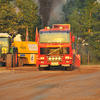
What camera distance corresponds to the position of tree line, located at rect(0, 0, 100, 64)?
34938 mm

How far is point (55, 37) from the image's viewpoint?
22359 millimetres

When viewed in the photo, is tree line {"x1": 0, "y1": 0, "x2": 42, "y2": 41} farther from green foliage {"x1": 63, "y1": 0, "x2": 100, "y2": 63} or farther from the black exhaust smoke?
green foliage {"x1": 63, "y1": 0, "x2": 100, "y2": 63}

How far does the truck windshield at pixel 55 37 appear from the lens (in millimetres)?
22266

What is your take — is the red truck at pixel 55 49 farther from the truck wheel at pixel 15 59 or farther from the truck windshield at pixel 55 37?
the truck wheel at pixel 15 59

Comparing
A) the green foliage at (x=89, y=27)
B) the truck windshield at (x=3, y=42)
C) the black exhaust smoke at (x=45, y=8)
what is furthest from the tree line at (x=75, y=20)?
the truck windshield at (x=3, y=42)

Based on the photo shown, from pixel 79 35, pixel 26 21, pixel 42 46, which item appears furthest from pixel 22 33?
pixel 42 46

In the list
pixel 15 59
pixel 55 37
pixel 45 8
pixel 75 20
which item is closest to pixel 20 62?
pixel 15 59

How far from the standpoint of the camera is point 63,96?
955cm

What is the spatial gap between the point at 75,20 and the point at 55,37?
1539 centimetres

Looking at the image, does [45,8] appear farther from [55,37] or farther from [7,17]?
[55,37]

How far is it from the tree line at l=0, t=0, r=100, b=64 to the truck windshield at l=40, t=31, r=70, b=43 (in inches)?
494

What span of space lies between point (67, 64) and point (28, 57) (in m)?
7.87

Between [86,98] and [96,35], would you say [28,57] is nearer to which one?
[96,35]

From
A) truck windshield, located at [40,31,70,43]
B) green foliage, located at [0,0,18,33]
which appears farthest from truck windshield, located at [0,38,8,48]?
green foliage, located at [0,0,18,33]
